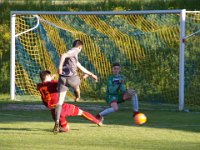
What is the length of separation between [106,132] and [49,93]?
1.26 meters

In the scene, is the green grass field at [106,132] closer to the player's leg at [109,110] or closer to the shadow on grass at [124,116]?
the shadow on grass at [124,116]

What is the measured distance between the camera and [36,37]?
23.3 metres

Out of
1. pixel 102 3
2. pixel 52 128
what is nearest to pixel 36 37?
pixel 102 3

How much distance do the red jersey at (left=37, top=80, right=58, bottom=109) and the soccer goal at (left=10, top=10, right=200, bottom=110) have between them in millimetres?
6521

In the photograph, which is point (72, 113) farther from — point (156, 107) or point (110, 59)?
point (110, 59)

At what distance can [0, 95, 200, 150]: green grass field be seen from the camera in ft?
40.0

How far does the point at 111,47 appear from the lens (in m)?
22.5

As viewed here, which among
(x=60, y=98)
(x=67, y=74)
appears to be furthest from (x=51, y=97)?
(x=67, y=74)

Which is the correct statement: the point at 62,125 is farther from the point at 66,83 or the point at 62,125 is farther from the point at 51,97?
the point at 66,83

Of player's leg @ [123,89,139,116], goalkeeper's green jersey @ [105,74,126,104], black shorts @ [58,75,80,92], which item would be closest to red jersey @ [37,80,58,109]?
black shorts @ [58,75,80,92]

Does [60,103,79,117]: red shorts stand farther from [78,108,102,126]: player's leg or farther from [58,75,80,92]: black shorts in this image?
[58,75,80,92]: black shorts

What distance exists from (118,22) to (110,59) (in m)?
1.09

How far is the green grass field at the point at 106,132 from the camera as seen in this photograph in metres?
12.2

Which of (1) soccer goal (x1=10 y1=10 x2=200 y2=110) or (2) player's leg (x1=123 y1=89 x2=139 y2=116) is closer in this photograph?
(2) player's leg (x1=123 y1=89 x2=139 y2=116)
